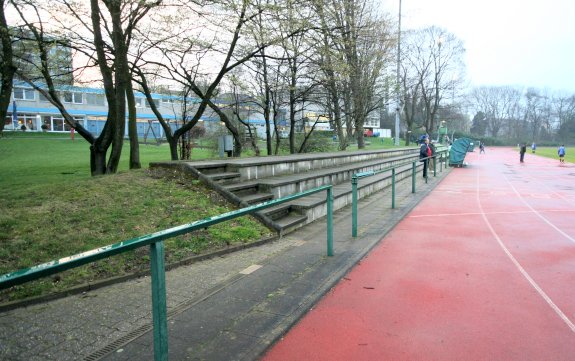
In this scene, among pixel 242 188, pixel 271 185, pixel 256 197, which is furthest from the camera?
pixel 271 185

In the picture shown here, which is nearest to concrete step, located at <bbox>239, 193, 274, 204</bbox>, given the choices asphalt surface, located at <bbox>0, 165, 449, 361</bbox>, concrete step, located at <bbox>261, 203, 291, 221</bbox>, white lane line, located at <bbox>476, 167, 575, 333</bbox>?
concrete step, located at <bbox>261, 203, 291, 221</bbox>

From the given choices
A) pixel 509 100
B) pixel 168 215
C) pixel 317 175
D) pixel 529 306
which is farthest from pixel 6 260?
pixel 509 100

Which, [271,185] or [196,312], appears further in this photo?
[271,185]

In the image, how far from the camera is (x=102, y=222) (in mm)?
5871

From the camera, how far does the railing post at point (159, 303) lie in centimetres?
262

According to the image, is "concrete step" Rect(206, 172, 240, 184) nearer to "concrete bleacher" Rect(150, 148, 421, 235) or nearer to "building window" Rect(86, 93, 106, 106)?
"concrete bleacher" Rect(150, 148, 421, 235)

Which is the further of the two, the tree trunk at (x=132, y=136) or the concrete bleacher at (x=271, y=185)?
the tree trunk at (x=132, y=136)

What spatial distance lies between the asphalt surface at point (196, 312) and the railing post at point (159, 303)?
1.41 feet

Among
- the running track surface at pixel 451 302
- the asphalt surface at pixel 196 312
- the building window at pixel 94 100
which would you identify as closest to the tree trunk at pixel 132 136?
the asphalt surface at pixel 196 312

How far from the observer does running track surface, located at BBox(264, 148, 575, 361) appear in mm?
3340

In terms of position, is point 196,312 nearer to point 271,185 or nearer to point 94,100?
point 271,185

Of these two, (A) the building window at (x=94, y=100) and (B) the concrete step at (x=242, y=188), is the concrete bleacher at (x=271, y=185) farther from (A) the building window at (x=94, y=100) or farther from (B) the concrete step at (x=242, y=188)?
(A) the building window at (x=94, y=100)

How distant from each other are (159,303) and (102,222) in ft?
12.1

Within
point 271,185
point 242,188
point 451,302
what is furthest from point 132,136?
point 451,302
